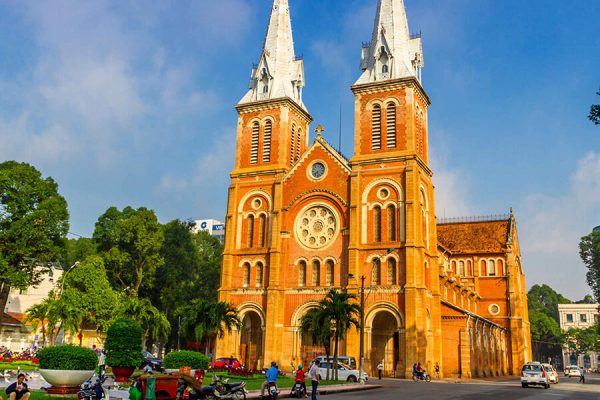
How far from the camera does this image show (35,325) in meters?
54.7

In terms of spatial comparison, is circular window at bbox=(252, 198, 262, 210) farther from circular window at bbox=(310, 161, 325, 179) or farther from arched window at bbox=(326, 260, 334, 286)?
arched window at bbox=(326, 260, 334, 286)

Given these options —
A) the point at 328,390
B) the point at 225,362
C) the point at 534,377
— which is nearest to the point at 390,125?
the point at 534,377

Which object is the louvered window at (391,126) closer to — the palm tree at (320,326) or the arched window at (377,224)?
the arched window at (377,224)

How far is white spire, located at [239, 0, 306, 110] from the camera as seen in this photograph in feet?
192

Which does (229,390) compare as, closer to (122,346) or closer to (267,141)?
(122,346)

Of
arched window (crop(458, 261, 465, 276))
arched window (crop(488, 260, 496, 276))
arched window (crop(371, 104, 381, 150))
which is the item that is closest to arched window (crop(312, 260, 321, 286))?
arched window (crop(371, 104, 381, 150))

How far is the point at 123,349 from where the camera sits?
27.1 m

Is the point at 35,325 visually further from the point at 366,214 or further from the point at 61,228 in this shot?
the point at 366,214

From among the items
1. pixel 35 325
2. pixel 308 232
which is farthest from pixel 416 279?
pixel 35 325

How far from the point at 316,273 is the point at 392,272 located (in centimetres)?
674

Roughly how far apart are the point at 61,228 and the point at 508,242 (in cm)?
4877

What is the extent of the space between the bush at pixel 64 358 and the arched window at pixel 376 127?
3447 centimetres

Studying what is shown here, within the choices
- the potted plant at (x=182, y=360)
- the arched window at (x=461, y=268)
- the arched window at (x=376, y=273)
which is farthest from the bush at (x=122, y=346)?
the arched window at (x=461, y=268)

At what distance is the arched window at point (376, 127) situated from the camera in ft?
170
